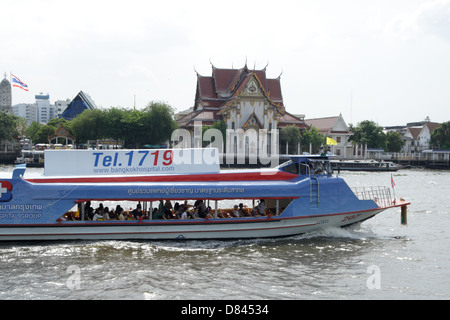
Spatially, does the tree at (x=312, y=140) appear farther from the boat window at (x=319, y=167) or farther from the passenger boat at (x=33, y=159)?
the boat window at (x=319, y=167)

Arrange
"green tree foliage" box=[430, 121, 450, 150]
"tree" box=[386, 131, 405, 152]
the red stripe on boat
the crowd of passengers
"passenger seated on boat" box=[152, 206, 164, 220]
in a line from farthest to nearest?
"tree" box=[386, 131, 405, 152] < "green tree foliage" box=[430, 121, 450, 150] < "passenger seated on boat" box=[152, 206, 164, 220] < the crowd of passengers < the red stripe on boat

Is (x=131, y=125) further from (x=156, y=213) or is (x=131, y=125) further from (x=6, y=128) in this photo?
(x=156, y=213)

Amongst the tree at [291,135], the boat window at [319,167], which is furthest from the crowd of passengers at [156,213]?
the tree at [291,135]

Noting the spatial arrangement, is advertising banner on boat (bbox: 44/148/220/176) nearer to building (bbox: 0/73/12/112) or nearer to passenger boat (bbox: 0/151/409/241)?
passenger boat (bbox: 0/151/409/241)

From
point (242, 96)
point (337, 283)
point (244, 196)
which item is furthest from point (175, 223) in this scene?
point (242, 96)

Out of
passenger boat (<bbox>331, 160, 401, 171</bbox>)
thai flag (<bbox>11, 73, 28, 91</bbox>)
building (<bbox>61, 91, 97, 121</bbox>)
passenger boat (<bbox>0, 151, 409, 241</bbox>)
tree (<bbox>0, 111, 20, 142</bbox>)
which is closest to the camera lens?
passenger boat (<bbox>0, 151, 409, 241</bbox>)

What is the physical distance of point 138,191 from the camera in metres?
15.1

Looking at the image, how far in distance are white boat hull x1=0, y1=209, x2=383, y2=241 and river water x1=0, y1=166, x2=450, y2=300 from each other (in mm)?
253

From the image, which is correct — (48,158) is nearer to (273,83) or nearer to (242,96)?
(242,96)

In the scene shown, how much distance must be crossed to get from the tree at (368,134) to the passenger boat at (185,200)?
74.8m

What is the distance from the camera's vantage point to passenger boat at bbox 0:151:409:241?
14688 millimetres

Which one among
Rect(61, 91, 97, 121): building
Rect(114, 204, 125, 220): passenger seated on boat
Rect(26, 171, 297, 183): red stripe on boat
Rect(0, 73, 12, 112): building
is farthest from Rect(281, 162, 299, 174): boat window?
Rect(0, 73, 12, 112): building

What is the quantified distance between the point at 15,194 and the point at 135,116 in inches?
2133

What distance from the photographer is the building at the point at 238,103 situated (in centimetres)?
7344
